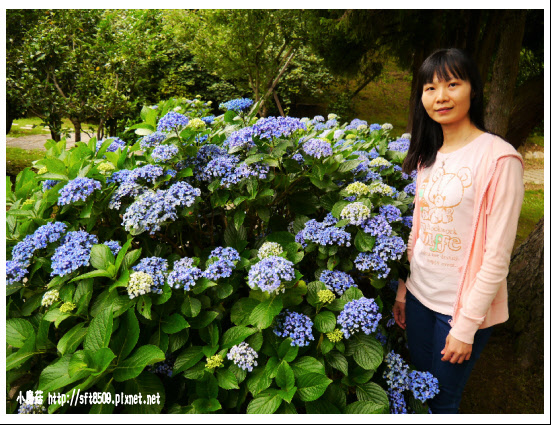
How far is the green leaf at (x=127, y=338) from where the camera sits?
1.55 m

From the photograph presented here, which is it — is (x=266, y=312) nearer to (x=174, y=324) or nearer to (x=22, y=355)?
(x=174, y=324)

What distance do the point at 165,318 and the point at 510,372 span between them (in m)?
2.59

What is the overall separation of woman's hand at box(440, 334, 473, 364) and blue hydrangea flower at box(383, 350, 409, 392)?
0.21 m

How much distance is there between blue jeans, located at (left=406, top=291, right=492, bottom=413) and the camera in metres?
1.69

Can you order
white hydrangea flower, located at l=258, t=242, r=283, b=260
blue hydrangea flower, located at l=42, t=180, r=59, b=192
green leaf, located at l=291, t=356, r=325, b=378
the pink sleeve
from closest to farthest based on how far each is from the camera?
the pink sleeve
green leaf, located at l=291, t=356, r=325, b=378
white hydrangea flower, located at l=258, t=242, r=283, b=260
blue hydrangea flower, located at l=42, t=180, r=59, b=192

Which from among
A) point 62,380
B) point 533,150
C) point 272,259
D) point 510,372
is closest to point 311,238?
point 272,259

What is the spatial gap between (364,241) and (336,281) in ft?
0.71

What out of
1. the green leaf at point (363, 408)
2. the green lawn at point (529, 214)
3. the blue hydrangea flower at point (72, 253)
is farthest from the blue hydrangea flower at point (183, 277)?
the green lawn at point (529, 214)

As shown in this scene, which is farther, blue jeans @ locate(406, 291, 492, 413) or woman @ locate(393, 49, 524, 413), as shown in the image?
blue jeans @ locate(406, 291, 492, 413)

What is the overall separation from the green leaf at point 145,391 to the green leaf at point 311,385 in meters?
0.57

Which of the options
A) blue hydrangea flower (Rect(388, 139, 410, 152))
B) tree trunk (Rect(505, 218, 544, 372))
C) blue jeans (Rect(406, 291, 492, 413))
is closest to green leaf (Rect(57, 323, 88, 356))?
blue jeans (Rect(406, 291, 492, 413))

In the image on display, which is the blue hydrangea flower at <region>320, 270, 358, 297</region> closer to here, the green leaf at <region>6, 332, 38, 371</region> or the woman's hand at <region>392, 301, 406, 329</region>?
the woman's hand at <region>392, 301, 406, 329</region>

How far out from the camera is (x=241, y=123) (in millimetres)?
2133

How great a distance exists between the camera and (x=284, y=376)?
1534 millimetres
